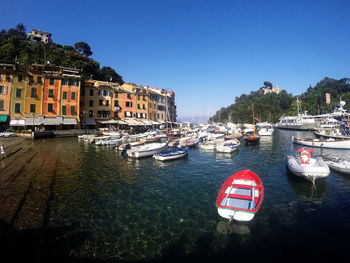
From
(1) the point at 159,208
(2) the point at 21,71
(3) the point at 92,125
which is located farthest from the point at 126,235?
(2) the point at 21,71

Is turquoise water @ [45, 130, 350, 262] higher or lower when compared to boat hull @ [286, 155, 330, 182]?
lower

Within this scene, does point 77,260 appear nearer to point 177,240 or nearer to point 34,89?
point 177,240

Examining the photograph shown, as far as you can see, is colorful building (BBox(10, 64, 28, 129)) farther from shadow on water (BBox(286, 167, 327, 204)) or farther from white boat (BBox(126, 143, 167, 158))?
shadow on water (BBox(286, 167, 327, 204))

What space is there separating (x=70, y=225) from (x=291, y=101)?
173 m

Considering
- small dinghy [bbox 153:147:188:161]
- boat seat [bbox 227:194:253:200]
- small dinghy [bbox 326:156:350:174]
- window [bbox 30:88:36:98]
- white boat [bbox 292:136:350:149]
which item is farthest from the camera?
window [bbox 30:88:36:98]

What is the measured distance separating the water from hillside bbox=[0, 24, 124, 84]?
165ft

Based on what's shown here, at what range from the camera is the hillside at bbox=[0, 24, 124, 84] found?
5166 centimetres

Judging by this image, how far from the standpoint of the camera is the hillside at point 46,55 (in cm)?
5166

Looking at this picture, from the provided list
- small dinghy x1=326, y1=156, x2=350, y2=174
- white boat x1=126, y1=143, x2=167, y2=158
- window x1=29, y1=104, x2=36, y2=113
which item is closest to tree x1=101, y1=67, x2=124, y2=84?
window x1=29, y1=104, x2=36, y2=113

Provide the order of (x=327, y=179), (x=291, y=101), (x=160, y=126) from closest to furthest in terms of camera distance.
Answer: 1. (x=327, y=179)
2. (x=160, y=126)
3. (x=291, y=101)

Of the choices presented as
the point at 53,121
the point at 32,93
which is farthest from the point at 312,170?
the point at 32,93

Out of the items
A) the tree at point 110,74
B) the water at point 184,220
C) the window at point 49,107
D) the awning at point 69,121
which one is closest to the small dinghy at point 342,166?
the water at point 184,220

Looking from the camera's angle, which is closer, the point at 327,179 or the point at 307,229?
the point at 307,229

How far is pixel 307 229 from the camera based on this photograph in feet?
28.0
